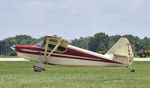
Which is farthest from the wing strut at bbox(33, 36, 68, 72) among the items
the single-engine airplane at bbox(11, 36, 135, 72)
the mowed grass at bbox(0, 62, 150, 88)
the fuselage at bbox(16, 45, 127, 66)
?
the mowed grass at bbox(0, 62, 150, 88)

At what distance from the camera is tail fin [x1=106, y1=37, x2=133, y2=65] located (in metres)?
24.3

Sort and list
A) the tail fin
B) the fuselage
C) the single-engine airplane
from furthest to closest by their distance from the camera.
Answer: the tail fin, the fuselage, the single-engine airplane

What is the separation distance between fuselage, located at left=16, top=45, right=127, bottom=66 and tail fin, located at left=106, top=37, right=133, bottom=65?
39cm

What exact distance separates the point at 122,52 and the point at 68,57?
4414mm

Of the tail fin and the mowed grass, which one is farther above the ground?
the tail fin

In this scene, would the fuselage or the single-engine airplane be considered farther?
the fuselage

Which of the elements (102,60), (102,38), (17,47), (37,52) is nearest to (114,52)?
(102,60)

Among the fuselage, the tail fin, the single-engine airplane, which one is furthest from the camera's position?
the tail fin

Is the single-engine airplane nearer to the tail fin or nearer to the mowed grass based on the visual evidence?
the tail fin

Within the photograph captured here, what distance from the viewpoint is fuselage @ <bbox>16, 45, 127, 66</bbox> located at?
23.9 meters

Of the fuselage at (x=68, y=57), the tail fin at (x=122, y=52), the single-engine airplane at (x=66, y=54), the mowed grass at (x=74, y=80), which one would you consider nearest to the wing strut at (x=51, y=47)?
the single-engine airplane at (x=66, y=54)

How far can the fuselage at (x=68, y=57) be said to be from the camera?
2392 cm

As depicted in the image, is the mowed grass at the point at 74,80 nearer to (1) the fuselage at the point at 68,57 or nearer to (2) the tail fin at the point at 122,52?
(1) the fuselage at the point at 68,57

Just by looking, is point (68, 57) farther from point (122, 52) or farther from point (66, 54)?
point (122, 52)
